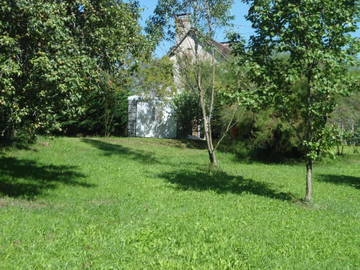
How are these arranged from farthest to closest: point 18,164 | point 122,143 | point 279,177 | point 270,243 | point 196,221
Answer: point 122,143 < point 279,177 < point 18,164 < point 196,221 < point 270,243

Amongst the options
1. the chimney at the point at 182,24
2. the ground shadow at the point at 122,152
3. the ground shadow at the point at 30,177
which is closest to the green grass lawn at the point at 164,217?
the ground shadow at the point at 30,177

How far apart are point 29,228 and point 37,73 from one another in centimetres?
285

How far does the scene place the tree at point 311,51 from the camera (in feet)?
29.7

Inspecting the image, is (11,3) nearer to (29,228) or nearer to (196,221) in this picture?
(29,228)

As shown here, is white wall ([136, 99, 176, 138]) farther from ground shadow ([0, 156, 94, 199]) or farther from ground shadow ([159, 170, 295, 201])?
ground shadow ([0, 156, 94, 199])

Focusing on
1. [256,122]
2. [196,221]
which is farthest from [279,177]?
[196,221]

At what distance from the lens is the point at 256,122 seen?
1956 cm

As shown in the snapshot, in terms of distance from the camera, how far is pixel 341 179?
15.5 m

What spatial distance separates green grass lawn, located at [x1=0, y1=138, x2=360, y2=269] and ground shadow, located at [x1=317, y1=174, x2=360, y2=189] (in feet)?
0.29

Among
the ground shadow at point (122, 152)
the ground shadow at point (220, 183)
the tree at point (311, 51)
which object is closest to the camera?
the tree at point (311, 51)

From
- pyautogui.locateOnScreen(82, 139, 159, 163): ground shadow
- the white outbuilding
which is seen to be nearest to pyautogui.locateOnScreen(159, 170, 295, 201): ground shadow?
pyautogui.locateOnScreen(82, 139, 159, 163): ground shadow

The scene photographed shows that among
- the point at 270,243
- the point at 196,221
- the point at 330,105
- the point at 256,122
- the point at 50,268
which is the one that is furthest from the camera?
the point at 256,122

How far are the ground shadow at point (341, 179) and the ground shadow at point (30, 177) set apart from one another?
339 inches

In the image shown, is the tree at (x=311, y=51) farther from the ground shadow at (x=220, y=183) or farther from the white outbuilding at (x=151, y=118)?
the white outbuilding at (x=151, y=118)
